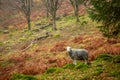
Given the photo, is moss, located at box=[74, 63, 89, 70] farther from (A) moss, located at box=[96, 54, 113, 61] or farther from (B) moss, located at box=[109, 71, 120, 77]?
(B) moss, located at box=[109, 71, 120, 77]

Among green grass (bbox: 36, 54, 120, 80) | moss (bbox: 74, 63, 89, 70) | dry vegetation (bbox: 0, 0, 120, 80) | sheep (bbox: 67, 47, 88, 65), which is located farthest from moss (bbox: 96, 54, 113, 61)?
moss (bbox: 74, 63, 89, 70)

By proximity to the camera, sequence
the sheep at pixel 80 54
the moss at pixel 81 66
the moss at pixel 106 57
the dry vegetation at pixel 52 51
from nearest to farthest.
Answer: the moss at pixel 81 66 < the sheep at pixel 80 54 < the moss at pixel 106 57 < the dry vegetation at pixel 52 51

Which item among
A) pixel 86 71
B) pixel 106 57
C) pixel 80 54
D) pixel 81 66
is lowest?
pixel 86 71

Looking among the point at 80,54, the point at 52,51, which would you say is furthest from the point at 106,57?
the point at 52,51

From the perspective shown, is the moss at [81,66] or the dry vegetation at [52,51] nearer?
the moss at [81,66]

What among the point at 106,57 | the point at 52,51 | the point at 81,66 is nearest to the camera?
the point at 81,66

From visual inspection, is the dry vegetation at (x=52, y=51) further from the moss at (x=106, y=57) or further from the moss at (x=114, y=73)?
the moss at (x=106, y=57)

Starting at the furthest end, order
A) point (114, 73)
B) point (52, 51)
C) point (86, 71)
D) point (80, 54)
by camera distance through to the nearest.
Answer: point (52, 51)
point (80, 54)
point (86, 71)
point (114, 73)

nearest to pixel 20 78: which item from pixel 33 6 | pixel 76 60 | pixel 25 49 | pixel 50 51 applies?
pixel 76 60

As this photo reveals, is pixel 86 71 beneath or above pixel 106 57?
beneath

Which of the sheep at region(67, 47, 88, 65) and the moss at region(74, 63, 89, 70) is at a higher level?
the sheep at region(67, 47, 88, 65)

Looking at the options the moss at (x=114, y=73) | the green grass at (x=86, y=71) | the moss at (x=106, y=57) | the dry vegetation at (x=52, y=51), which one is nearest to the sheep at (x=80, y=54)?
the green grass at (x=86, y=71)

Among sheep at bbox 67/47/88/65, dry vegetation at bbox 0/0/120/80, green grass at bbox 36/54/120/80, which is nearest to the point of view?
green grass at bbox 36/54/120/80

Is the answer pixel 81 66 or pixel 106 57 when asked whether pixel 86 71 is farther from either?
pixel 106 57
